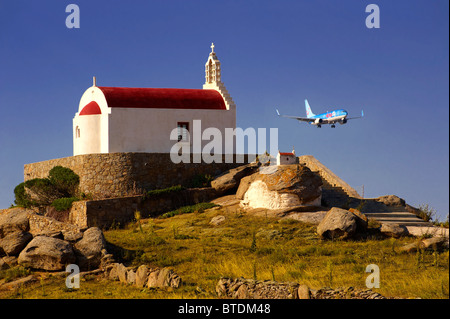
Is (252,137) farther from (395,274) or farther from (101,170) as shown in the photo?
(395,274)

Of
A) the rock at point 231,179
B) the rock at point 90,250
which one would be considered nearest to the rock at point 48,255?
the rock at point 90,250

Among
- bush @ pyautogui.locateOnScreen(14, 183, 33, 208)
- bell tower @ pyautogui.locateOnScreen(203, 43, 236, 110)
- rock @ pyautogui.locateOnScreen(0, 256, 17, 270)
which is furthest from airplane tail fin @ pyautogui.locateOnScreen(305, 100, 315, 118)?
rock @ pyautogui.locateOnScreen(0, 256, 17, 270)

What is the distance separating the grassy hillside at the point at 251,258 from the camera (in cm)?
1803

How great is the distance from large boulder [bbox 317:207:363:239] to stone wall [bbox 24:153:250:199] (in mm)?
10987

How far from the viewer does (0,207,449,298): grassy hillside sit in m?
18.0

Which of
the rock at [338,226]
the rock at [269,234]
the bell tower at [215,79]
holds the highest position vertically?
the bell tower at [215,79]

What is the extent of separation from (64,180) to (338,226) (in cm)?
1639

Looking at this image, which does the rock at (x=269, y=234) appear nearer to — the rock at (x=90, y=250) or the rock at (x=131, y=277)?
the rock at (x=90, y=250)

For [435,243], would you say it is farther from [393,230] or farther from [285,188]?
[285,188]

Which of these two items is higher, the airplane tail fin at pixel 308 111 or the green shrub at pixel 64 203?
the airplane tail fin at pixel 308 111

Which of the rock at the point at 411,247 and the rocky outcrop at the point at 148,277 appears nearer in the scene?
the rocky outcrop at the point at 148,277

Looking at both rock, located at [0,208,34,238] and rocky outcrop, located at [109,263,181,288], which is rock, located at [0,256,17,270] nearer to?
rocky outcrop, located at [109,263,181,288]

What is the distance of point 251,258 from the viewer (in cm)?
2228
